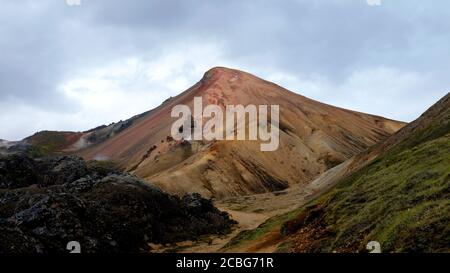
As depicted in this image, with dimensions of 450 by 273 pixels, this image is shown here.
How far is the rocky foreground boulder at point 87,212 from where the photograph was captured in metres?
27.4

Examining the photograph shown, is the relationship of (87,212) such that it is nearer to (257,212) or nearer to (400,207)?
(400,207)

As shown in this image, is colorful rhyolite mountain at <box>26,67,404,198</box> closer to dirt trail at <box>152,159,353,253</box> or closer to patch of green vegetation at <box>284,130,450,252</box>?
dirt trail at <box>152,159,353,253</box>

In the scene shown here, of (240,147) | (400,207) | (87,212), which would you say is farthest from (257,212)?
(400,207)

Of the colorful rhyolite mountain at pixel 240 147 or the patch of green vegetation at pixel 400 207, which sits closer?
the patch of green vegetation at pixel 400 207

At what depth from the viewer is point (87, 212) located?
32.3 m

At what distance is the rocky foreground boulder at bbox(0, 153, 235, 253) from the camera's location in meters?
27.4

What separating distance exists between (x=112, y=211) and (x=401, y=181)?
20.2 metres

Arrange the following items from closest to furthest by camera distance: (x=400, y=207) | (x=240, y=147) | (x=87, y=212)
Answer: (x=400, y=207) < (x=87, y=212) < (x=240, y=147)

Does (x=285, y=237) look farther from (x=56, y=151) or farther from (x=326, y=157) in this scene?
(x=56, y=151)

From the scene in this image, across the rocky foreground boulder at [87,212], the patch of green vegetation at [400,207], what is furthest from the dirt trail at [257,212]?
the patch of green vegetation at [400,207]

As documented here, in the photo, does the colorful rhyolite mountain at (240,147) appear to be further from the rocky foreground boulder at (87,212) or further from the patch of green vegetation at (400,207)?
the patch of green vegetation at (400,207)

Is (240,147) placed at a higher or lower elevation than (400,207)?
higher

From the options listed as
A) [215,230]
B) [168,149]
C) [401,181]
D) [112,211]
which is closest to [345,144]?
[168,149]

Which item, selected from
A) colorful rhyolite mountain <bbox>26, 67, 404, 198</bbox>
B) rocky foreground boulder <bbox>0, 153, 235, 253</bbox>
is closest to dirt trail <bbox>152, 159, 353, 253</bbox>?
rocky foreground boulder <bbox>0, 153, 235, 253</bbox>
